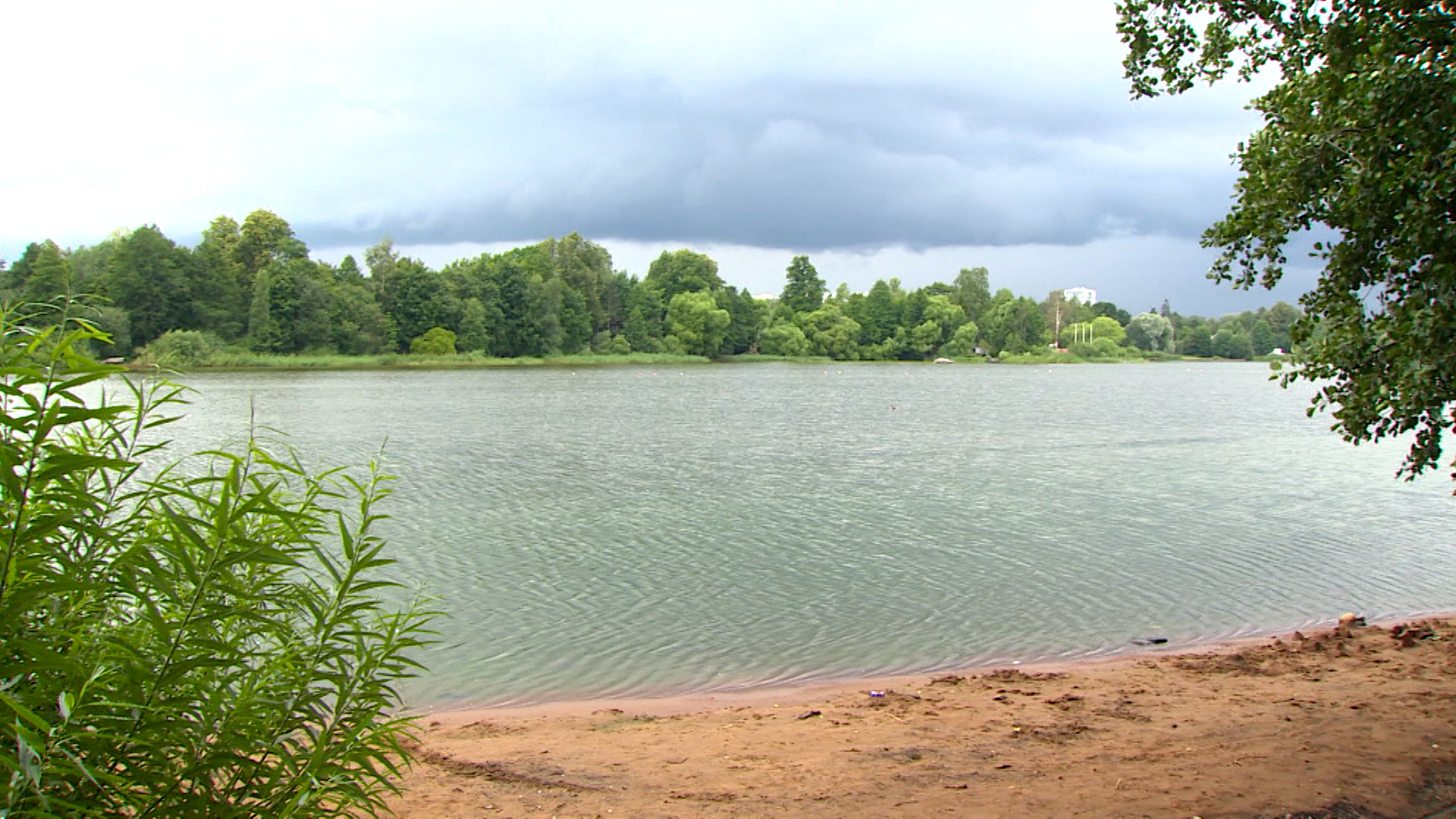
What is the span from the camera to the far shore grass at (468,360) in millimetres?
94938

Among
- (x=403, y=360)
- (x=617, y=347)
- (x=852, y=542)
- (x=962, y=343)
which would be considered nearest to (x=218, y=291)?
(x=403, y=360)

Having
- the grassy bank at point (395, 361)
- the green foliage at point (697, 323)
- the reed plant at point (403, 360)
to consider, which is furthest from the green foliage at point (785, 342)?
the grassy bank at point (395, 361)

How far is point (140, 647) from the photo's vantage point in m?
3.23

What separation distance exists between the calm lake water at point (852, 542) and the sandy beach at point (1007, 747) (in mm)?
1325

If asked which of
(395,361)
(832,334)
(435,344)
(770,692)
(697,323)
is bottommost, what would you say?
(770,692)

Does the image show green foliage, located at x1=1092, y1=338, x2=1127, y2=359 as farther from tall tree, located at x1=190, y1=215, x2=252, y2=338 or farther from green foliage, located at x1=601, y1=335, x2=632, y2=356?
tall tree, located at x1=190, y1=215, x2=252, y2=338

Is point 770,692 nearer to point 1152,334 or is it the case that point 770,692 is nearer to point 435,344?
point 435,344

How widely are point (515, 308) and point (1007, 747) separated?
120 m

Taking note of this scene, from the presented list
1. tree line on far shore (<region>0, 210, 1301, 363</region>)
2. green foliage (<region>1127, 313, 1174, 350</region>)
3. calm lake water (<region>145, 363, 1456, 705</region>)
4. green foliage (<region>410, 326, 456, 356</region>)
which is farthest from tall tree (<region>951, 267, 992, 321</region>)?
calm lake water (<region>145, 363, 1456, 705</region>)

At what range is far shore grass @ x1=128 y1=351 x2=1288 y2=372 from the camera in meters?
94.9

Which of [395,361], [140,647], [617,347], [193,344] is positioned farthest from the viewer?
[617,347]

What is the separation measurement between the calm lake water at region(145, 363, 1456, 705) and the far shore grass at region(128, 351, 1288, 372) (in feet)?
184

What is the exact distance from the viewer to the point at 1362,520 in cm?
1938

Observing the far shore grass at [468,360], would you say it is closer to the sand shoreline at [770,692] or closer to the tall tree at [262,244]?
the tall tree at [262,244]
